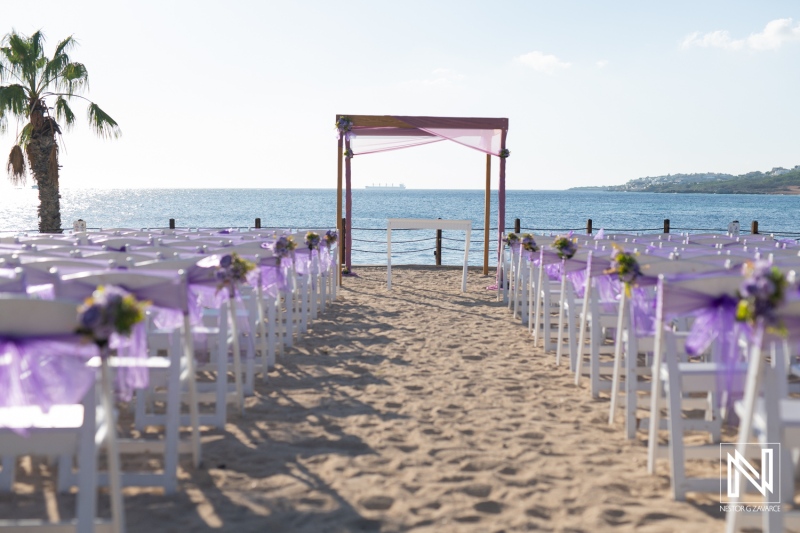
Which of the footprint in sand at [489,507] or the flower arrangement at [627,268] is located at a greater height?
the flower arrangement at [627,268]

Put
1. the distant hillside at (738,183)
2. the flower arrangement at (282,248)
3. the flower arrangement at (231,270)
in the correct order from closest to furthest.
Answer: the flower arrangement at (231,270) → the flower arrangement at (282,248) → the distant hillside at (738,183)

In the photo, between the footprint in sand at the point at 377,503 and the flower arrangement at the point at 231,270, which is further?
the flower arrangement at the point at 231,270

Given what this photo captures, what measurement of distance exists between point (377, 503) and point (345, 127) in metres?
8.61

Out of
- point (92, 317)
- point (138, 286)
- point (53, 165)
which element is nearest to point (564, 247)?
point (138, 286)

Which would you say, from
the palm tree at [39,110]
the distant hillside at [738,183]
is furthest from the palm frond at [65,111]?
the distant hillside at [738,183]

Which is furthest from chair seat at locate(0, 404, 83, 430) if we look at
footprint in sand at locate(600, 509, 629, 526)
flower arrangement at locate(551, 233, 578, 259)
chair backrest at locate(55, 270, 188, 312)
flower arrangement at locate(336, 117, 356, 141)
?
flower arrangement at locate(336, 117, 356, 141)

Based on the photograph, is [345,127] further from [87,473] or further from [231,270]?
[87,473]

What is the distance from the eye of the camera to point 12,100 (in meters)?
12.1

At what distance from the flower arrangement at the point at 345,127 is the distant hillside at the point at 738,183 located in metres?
111

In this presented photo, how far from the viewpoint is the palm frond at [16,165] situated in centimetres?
1261

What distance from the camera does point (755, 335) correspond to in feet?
7.64

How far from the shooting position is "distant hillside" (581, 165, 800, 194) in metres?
109

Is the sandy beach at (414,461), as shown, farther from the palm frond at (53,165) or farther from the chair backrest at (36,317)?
the palm frond at (53,165)

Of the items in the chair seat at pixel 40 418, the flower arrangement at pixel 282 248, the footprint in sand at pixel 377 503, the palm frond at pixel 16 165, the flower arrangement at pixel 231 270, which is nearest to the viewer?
the chair seat at pixel 40 418
